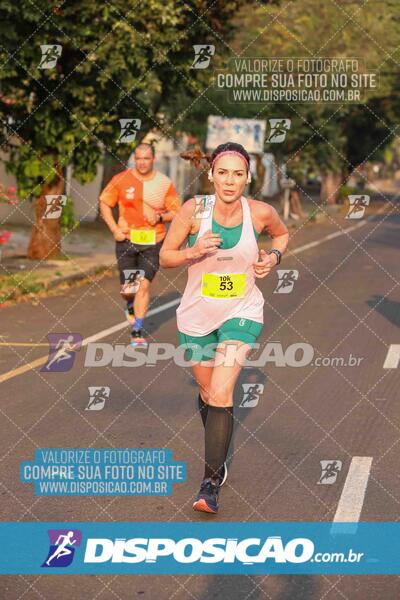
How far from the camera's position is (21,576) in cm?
573

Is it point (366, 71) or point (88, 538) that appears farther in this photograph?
point (366, 71)

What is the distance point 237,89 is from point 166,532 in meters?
34.7

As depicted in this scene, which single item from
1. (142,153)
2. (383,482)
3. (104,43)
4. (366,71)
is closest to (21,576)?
(383,482)

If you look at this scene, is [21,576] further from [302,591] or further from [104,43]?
[104,43]

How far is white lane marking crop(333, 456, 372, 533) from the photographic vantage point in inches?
267

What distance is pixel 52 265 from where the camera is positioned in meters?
21.8

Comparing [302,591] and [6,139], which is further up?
[302,591]

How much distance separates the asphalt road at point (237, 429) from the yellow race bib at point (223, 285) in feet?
3.97

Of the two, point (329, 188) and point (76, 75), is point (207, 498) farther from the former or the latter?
point (329, 188)

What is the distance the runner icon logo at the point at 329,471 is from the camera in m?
7.55

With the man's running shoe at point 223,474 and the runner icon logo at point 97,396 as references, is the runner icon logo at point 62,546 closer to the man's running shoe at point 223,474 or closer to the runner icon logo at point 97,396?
the man's running shoe at point 223,474

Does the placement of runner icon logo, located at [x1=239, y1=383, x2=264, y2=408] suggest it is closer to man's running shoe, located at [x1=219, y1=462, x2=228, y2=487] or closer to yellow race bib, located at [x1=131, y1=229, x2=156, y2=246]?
man's running shoe, located at [x1=219, y1=462, x2=228, y2=487]

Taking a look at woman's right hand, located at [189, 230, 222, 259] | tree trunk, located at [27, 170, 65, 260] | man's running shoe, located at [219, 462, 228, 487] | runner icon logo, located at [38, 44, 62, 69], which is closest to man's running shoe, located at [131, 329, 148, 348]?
man's running shoe, located at [219, 462, 228, 487]

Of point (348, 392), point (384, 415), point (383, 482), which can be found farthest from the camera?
point (348, 392)
